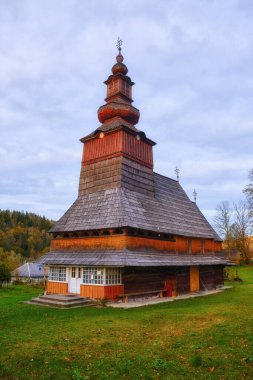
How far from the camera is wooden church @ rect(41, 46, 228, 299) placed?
744 inches

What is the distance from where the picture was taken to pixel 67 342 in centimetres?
954

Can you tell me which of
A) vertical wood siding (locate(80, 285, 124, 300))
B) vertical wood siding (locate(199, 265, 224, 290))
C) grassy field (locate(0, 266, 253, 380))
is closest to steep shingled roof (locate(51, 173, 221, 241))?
vertical wood siding (locate(199, 265, 224, 290))

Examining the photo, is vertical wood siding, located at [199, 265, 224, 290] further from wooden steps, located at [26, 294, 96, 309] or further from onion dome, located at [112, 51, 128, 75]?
onion dome, located at [112, 51, 128, 75]

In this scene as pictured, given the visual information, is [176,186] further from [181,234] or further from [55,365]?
[55,365]

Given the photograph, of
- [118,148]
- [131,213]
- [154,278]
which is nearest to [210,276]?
[154,278]

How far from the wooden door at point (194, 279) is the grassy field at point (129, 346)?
11.2 meters

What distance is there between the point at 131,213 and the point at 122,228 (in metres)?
1.38

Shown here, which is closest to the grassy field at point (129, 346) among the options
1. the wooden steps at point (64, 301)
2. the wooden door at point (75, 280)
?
the wooden steps at point (64, 301)

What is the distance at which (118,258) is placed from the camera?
17.9 m

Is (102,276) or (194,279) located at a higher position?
(102,276)

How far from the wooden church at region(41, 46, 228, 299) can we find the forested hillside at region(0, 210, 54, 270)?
55.0m

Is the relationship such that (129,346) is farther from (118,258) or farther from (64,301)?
(64,301)

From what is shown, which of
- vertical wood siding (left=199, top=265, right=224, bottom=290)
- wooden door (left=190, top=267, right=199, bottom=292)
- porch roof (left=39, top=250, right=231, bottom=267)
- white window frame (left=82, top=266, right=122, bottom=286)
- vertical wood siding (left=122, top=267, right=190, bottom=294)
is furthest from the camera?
vertical wood siding (left=199, top=265, right=224, bottom=290)

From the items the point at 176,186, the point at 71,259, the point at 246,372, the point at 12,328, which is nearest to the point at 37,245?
the point at 176,186
